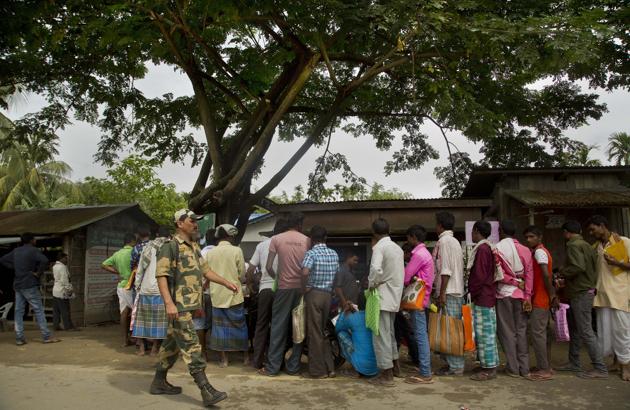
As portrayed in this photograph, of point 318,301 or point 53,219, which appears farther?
point 53,219

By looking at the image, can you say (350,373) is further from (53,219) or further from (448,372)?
(53,219)

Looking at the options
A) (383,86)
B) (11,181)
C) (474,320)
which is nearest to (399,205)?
(383,86)

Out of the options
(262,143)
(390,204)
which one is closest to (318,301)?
(262,143)

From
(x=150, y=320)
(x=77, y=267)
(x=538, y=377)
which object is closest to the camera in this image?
(x=538, y=377)

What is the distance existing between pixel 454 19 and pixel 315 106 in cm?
595

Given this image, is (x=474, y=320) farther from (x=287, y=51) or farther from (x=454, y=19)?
(x=287, y=51)

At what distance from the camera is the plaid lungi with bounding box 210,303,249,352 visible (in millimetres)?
6484

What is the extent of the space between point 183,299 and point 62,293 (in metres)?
6.44

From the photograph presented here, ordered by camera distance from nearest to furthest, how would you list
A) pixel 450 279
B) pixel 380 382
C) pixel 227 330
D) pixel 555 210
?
pixel 380 382, pixel 450 279, pixel 227 330, pixel 555 210

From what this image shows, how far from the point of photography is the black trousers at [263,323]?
634 centimetres

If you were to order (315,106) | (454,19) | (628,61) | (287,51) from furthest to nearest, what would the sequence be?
(315,106) < (287,51) < (628,61) < (454,19)

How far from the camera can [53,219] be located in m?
12.1

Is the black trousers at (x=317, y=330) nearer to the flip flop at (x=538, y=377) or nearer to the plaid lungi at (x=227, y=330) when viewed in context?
the plaid lungi at (x=227, y=330)

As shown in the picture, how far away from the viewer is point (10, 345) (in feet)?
27.6
